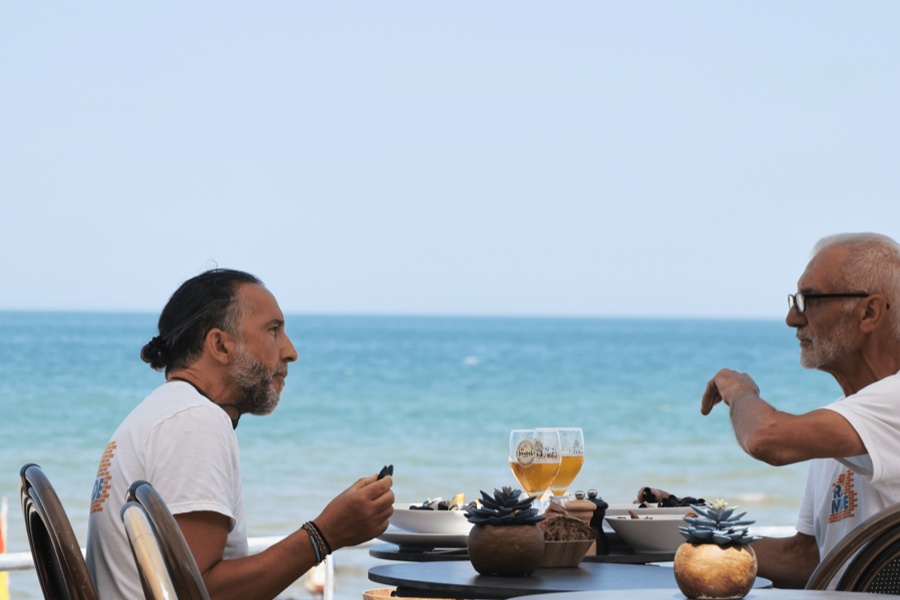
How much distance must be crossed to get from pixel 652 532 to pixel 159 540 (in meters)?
1.24

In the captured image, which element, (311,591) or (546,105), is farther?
(546,105)

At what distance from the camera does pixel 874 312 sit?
2.41 meters

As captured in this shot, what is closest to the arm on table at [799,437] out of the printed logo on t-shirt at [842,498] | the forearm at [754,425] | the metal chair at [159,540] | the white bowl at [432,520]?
the forearm at [754,425]

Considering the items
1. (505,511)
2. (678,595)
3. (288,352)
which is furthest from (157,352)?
(678,595)

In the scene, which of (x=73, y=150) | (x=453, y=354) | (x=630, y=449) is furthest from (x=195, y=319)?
(x=453, y=354)

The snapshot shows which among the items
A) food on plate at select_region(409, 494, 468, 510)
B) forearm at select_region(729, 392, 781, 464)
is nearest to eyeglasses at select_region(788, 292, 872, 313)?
forearm at select_region(729, 392, 781, 464)

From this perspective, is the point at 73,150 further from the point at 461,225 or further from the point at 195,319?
the point at 195,319

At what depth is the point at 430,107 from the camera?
124ft

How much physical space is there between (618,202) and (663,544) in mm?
40082

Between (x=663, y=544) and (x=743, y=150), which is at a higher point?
(x=743, y=150)

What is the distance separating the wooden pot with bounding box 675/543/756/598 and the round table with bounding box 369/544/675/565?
715 mm

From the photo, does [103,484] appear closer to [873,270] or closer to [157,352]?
[157,352]

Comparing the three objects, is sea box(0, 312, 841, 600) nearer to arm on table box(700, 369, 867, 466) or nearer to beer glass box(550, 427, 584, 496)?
beer glass box(550, 427, 584, 496)

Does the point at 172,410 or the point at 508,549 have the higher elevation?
the point at 172,410
